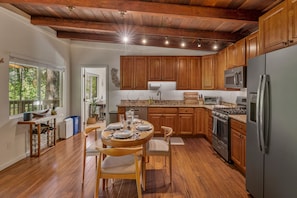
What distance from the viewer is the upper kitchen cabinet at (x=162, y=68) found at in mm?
6715

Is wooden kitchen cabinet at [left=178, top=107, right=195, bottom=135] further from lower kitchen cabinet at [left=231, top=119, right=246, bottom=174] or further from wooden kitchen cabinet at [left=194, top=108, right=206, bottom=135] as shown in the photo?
lower kitchen cabinet at [left=231, top=119, right=246, bottom=174]

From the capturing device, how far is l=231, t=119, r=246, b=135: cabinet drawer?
11.3 ft

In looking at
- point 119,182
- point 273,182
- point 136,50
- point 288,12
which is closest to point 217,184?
point 273,182

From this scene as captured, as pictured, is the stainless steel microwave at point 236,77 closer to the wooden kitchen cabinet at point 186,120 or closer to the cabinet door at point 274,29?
the cabinet door at point 274,29

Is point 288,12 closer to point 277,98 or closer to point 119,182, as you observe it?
point 277,98

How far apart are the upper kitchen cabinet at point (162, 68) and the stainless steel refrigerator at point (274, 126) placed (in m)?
4.00

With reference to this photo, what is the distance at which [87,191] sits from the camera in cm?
307

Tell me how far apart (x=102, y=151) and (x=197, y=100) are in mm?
4940

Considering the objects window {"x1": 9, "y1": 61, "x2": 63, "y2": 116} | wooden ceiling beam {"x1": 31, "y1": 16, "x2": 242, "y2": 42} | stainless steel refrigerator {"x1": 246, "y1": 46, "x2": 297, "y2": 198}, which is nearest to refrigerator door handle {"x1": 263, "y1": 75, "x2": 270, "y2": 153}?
stainless steel refrigerator {"x1": 246, "y1": 46, "x2": 297, "y2": 198}

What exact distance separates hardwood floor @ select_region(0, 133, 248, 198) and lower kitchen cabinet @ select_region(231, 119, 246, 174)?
0.20m

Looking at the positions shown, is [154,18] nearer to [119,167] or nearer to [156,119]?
[156,119]

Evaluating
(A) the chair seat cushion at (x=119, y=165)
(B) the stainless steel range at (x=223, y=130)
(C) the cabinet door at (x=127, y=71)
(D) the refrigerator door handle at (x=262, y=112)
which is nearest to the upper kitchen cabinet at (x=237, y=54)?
(B) the stainless steel range at (x=223, y=130)

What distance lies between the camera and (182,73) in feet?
22.1

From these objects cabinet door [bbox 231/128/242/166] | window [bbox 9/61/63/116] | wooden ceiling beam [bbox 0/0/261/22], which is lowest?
cabinet door [bbox 231/128/242/166]
